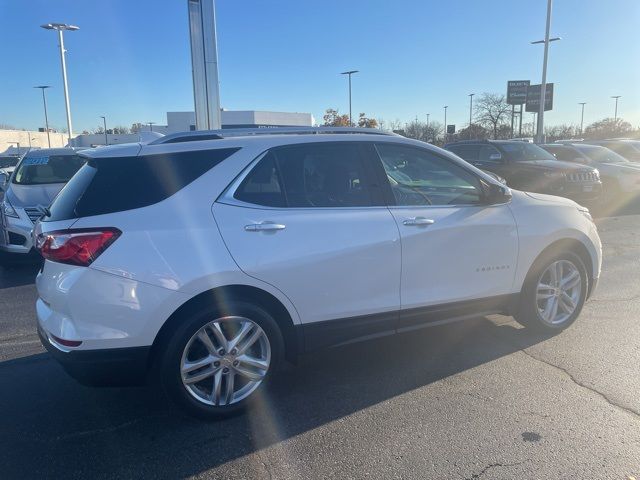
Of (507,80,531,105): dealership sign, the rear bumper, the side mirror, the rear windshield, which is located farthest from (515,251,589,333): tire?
(507,80,531,105): dealership sign

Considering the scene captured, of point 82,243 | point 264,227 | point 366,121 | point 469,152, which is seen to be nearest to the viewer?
point 82,243

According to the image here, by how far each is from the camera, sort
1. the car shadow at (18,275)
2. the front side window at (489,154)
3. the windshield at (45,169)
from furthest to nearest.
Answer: the front side window at (489,154), the windshield at (45,169), the car shadow at (18,275)

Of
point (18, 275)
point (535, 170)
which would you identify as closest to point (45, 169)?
point (18, 275)

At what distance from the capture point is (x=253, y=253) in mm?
3203

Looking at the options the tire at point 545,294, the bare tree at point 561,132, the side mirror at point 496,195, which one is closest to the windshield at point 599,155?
the tire at point 545,294

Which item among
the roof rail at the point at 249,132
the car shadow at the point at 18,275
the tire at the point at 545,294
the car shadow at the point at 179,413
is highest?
the roof rail at the point at 249,132

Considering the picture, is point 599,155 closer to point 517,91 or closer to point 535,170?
point 535,170

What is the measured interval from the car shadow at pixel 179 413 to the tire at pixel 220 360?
0.14 metres

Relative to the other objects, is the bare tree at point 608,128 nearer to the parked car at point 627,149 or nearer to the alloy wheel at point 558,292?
the parked car at point 627,149

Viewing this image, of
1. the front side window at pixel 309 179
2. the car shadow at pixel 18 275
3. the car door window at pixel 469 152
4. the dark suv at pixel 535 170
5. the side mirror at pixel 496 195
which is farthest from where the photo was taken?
the car door window at pixel 469 152

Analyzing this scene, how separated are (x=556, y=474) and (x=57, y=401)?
3228 mm

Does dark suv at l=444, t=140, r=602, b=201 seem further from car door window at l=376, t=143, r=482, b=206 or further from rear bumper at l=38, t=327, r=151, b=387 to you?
rear bumper at l=38, t=327, r=151, b=387

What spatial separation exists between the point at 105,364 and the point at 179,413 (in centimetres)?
69

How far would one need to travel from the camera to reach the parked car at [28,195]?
7340mm
